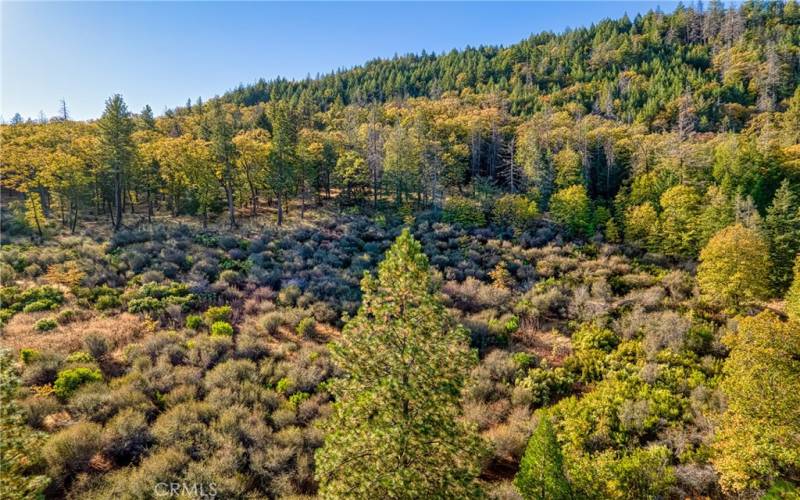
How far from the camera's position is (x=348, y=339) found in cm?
872

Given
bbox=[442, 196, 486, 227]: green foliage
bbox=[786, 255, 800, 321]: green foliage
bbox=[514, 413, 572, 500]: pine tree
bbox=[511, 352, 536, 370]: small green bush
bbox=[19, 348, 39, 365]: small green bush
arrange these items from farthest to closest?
bbox=[442, 196, 486, 227]: green foliage → bbox=[786, 255, 800, 321]: green foliage → bbox=[511, 352, 536, 370]: small green bush → bbox=[19, 348, 39, 365]: small green bush → bbox=[514, 413, 572, 500]: pine tree

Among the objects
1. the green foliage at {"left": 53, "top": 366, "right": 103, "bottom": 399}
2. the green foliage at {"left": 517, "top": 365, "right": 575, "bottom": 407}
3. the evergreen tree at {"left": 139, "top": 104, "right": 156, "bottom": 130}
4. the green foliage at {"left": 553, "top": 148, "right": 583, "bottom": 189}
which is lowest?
the green foliage at {"left": 517, "top": 365, "right": 575, "bottom": 407}

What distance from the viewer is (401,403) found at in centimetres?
804

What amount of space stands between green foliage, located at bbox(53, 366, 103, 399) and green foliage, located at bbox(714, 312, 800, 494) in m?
23.8

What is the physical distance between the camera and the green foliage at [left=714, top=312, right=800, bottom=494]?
1130cm

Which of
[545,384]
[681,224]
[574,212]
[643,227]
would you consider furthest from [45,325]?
[681,224]

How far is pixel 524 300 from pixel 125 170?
4546 centimetres

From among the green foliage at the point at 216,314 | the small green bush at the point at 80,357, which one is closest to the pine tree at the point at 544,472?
the small green bush at the point at 80,357

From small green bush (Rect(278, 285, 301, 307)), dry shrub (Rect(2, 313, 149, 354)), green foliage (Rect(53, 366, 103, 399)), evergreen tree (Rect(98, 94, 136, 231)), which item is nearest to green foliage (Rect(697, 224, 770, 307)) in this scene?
small green bush (Rect(278, 285, 301, 307))

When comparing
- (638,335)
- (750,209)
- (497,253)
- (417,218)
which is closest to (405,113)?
(417,218)

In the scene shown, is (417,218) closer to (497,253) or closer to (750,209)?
(497,253)

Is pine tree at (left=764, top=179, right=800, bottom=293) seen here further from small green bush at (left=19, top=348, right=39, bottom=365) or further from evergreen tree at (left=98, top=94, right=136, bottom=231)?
evergreen tree at (left=98, top=94, right=136, bottom=231)

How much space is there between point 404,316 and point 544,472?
6.09 m

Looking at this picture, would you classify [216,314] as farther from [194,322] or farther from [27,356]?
[27,356]
